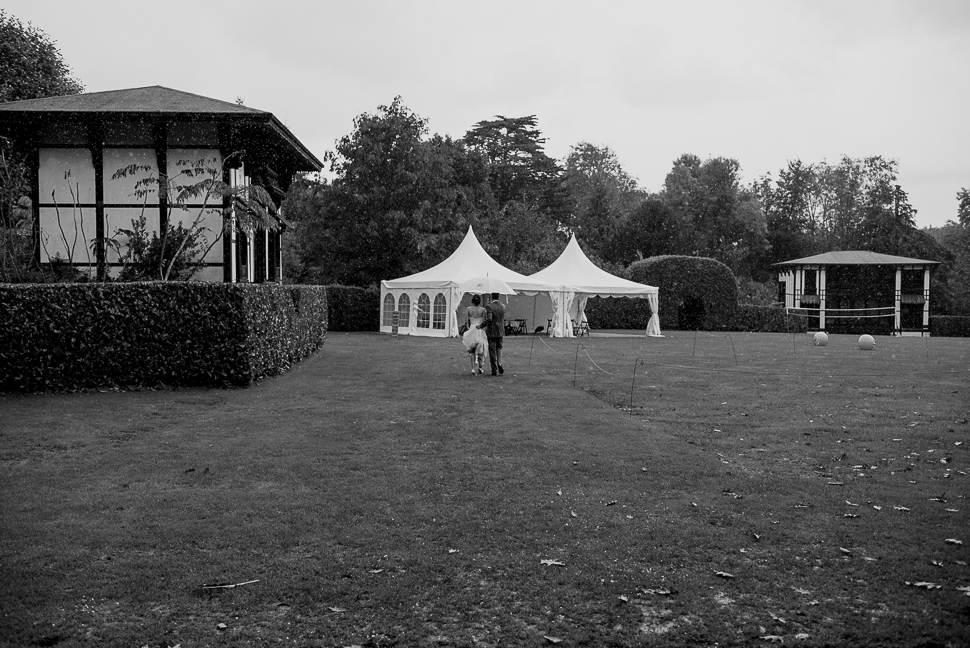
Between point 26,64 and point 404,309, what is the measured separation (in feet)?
49.9

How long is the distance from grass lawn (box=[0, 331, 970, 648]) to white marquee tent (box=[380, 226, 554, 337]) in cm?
1849

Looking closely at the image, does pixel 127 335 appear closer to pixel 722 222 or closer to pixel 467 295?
pixel 467 295

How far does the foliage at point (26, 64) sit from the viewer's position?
26.0 m

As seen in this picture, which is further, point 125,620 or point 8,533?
point 8,533

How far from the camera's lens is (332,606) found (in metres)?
4.30

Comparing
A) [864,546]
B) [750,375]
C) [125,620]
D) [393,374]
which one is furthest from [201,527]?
[750,375]

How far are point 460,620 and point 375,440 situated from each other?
5011 millimetres

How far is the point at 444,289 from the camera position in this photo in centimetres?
3034

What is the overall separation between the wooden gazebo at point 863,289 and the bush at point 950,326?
2376 mm

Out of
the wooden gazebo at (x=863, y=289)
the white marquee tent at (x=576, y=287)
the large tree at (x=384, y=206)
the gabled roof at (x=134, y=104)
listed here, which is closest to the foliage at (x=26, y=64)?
the gabled roof at (x=134, y=104)

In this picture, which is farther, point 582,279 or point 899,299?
point 899,299

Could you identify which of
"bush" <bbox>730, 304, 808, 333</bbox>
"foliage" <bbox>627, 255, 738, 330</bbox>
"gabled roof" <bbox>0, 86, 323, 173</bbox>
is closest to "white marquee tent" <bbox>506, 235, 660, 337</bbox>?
"foliage" <bbox>627, 255, 738, 330</bbox>

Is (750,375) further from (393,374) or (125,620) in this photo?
(125,620)

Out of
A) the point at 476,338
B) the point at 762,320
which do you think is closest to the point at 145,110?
the point at 476,338
